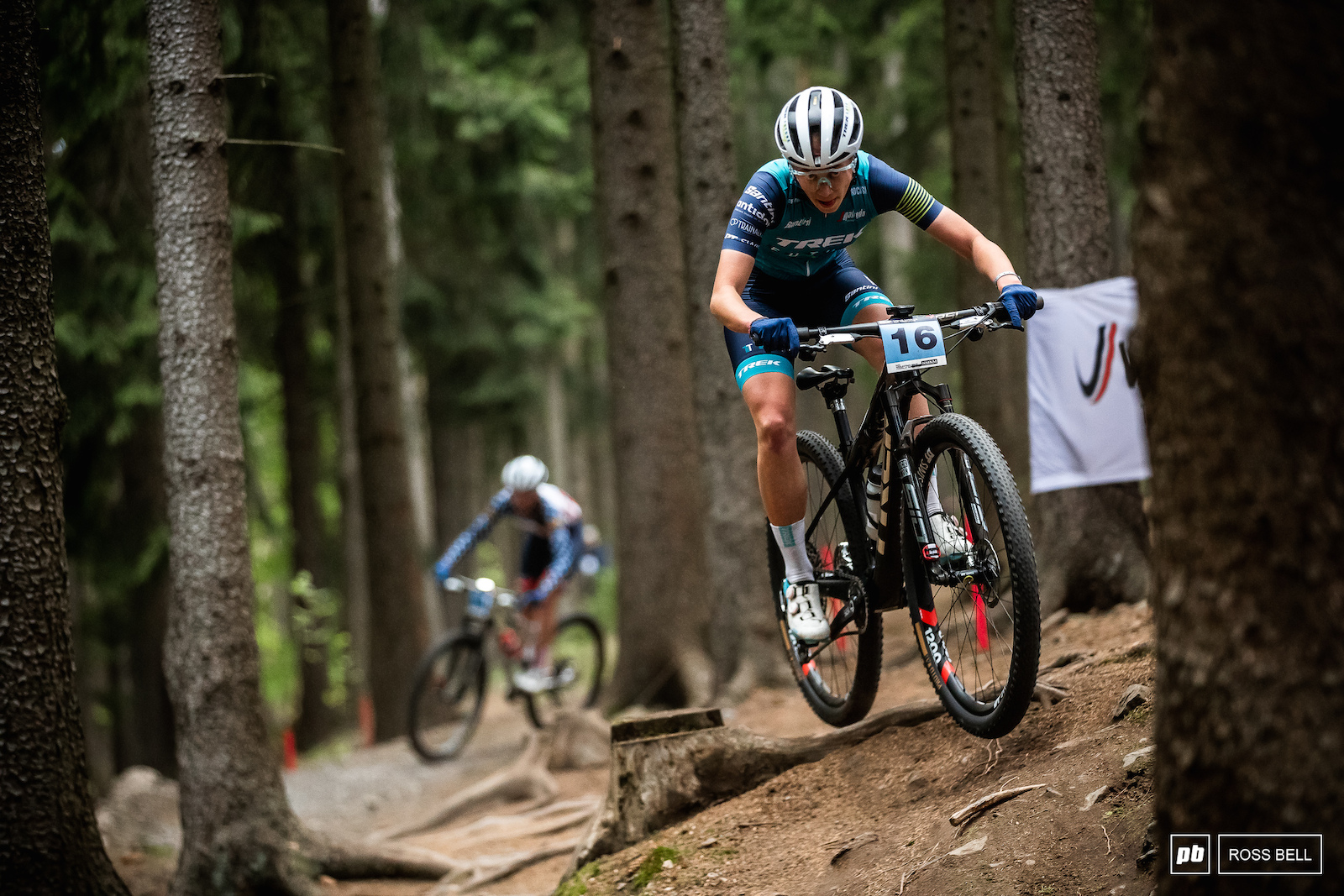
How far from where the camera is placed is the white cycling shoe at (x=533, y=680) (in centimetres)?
1106

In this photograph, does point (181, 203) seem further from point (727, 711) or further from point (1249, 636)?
point (1249, 636)

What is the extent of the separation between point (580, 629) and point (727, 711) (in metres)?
4.76

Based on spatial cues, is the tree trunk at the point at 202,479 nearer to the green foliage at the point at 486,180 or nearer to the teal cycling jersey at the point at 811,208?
the teal cycling jersey at the point at 811,208

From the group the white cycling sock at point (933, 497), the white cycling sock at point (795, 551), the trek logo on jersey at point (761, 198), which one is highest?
the trek logo on jersey at point (761, 198)

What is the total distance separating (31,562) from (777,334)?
3743 millimetres

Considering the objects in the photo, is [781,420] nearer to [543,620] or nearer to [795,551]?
[795,551]

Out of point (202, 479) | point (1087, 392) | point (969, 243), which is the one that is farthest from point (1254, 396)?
point (202, 479)

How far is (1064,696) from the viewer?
4172 mm

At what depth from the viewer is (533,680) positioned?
11.1m

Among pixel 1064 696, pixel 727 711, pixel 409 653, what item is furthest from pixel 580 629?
pixel 1064 696

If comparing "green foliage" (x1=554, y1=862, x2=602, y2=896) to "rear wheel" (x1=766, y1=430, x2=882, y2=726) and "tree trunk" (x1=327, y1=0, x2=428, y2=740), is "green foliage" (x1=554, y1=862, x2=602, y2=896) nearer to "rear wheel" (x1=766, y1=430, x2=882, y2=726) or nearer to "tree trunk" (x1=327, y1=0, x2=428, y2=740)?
"rear wheel" (x1=766, y1=430, x2=882, y2=726)

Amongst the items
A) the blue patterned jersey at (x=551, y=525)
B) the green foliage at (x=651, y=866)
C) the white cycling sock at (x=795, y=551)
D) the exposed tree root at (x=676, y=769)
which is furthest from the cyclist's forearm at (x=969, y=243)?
the blue patterned jersey at (x=551, y=525)

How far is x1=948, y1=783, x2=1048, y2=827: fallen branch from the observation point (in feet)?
11.7
